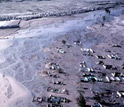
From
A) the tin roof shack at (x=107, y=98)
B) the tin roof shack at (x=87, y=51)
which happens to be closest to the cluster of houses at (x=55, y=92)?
the tin roof shack at (x=107, y=98)

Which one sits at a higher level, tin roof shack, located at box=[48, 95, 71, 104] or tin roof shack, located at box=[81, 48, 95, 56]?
tin roof shack, located at box=[81, 48, 95, 56]

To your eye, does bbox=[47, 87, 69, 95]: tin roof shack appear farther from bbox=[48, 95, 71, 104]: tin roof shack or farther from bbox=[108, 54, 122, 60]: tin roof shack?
bbox=[108, 54, 122, 60]: tin roof shack

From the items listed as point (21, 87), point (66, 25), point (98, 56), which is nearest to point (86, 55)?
point (98, 56)

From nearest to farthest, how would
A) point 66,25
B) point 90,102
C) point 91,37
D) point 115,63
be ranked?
point 90,102
point 115,63
point 91,37
point 66,25

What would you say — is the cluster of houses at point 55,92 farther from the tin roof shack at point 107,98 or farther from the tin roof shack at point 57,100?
the tin roof shack at point 107,98

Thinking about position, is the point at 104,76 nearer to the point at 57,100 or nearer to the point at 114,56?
the point at 114,56

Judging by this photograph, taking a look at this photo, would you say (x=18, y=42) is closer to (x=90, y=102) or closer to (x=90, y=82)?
(x=90, y=82)

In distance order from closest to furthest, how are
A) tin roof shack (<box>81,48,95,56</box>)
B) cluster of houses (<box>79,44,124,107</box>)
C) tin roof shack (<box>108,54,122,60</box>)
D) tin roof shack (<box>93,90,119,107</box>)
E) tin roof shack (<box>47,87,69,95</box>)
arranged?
tin roof shack (<box>93,90,119,107</box>)
cluster of houses (<box>79,44,124,107</box>)
tin roof shack (<box>47,87,69,95</box>)
tin roof shack (<box>108,54,122,60</box>)
tin roof shack (<box>81,48,95,56</box>)

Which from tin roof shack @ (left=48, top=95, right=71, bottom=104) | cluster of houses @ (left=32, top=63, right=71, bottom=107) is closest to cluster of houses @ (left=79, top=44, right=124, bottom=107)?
cluster of houses @ (left=32, top=63, right=71, bottom=107)

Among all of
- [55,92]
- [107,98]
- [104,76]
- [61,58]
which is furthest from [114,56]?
[55,92]
